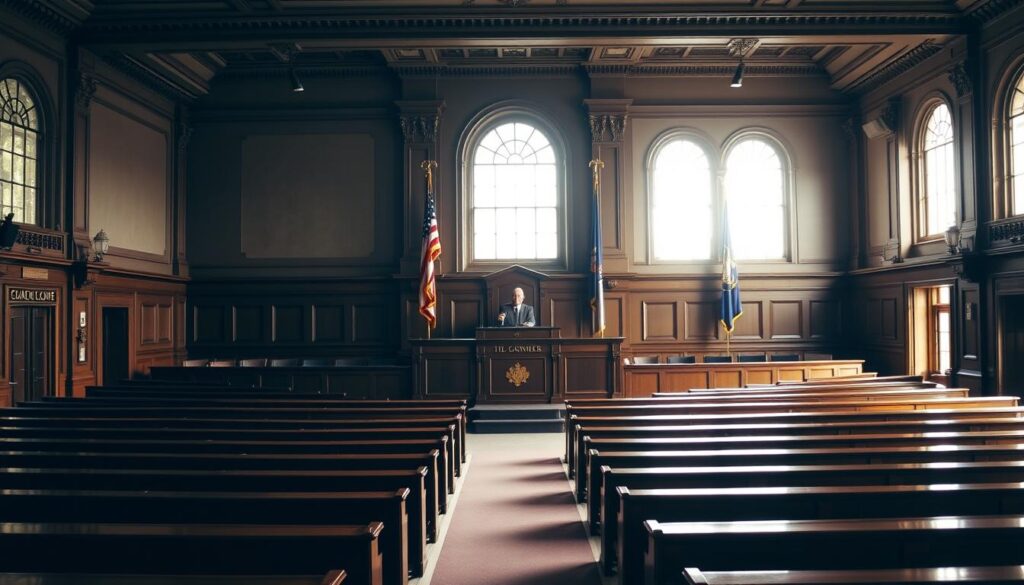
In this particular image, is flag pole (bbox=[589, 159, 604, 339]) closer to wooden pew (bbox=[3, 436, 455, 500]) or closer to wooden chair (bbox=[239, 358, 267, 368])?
wooden chair (bbox=[239, 358, 267, 368])

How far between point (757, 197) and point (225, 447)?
472 inches

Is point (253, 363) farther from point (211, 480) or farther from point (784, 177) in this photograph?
point (784, 177)

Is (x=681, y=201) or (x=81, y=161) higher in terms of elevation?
(x=81, y=161)

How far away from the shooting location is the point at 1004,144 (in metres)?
10.2

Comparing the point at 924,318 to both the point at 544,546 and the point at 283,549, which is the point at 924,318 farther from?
the point at 283,549

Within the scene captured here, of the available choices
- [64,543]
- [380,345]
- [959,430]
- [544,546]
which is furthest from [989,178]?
[64,543]

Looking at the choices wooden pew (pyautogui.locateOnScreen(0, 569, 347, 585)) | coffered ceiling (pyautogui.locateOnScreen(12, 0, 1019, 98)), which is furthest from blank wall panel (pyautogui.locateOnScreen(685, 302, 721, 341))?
wooden pew (pyautogui.locateOnScreen(0, 569, 347, 585))

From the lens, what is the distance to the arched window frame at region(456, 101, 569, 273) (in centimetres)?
1380

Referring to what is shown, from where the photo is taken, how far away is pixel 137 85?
12461mm

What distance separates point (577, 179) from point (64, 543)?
11.8 meters

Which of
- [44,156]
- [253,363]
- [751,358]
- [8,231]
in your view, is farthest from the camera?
[253,363]

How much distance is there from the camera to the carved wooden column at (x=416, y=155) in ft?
44.6

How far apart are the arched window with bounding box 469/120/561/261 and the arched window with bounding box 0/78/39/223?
728cm

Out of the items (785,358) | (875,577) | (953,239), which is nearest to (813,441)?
(875,577)
